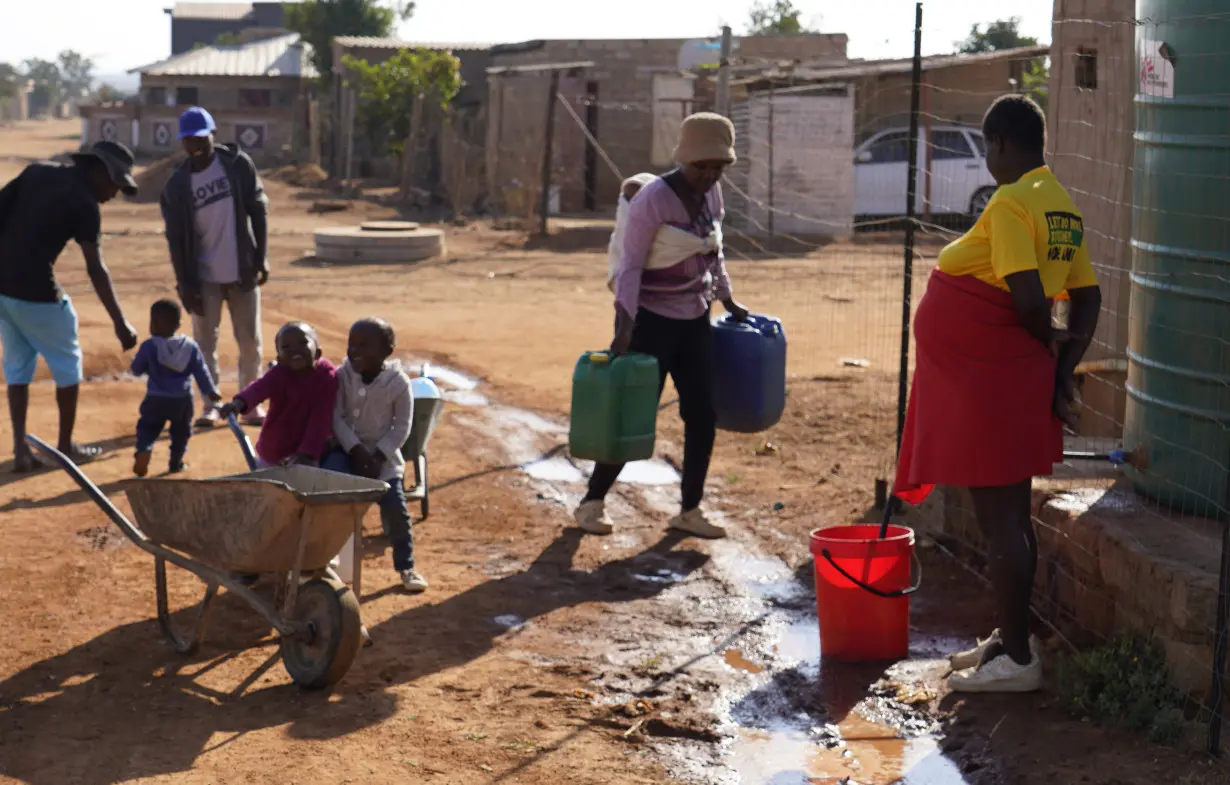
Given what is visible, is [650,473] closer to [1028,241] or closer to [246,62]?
[1028,241]

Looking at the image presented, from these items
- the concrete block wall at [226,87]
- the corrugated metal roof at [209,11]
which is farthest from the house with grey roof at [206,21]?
the concrete block wall at [226,87]

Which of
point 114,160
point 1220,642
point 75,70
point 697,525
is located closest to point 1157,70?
point 1220,642

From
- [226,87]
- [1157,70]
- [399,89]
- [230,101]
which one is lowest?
[1157,70]

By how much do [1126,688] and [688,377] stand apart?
2.81 m

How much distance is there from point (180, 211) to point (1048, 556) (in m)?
5.89

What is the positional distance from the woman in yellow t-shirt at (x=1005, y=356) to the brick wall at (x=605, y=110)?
82.1 ft

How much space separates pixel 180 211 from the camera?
9156mm

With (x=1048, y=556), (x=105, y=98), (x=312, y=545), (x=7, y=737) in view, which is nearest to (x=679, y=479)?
(x=1048, y=556)

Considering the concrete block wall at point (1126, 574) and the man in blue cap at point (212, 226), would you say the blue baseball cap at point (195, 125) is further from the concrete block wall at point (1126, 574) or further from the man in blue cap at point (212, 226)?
the concrete block wall at point (1126, 574)

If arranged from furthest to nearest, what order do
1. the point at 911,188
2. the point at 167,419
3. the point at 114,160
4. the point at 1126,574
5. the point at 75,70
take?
the point at 75,70
the point at 167,419
the point at 114,160
the point at 911,188
the point at 1126,574

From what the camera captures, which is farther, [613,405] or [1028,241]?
[613,405]

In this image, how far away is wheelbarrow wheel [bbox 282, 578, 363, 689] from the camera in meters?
4.96

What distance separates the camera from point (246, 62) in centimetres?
5272

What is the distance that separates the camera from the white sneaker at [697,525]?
23.7ft
